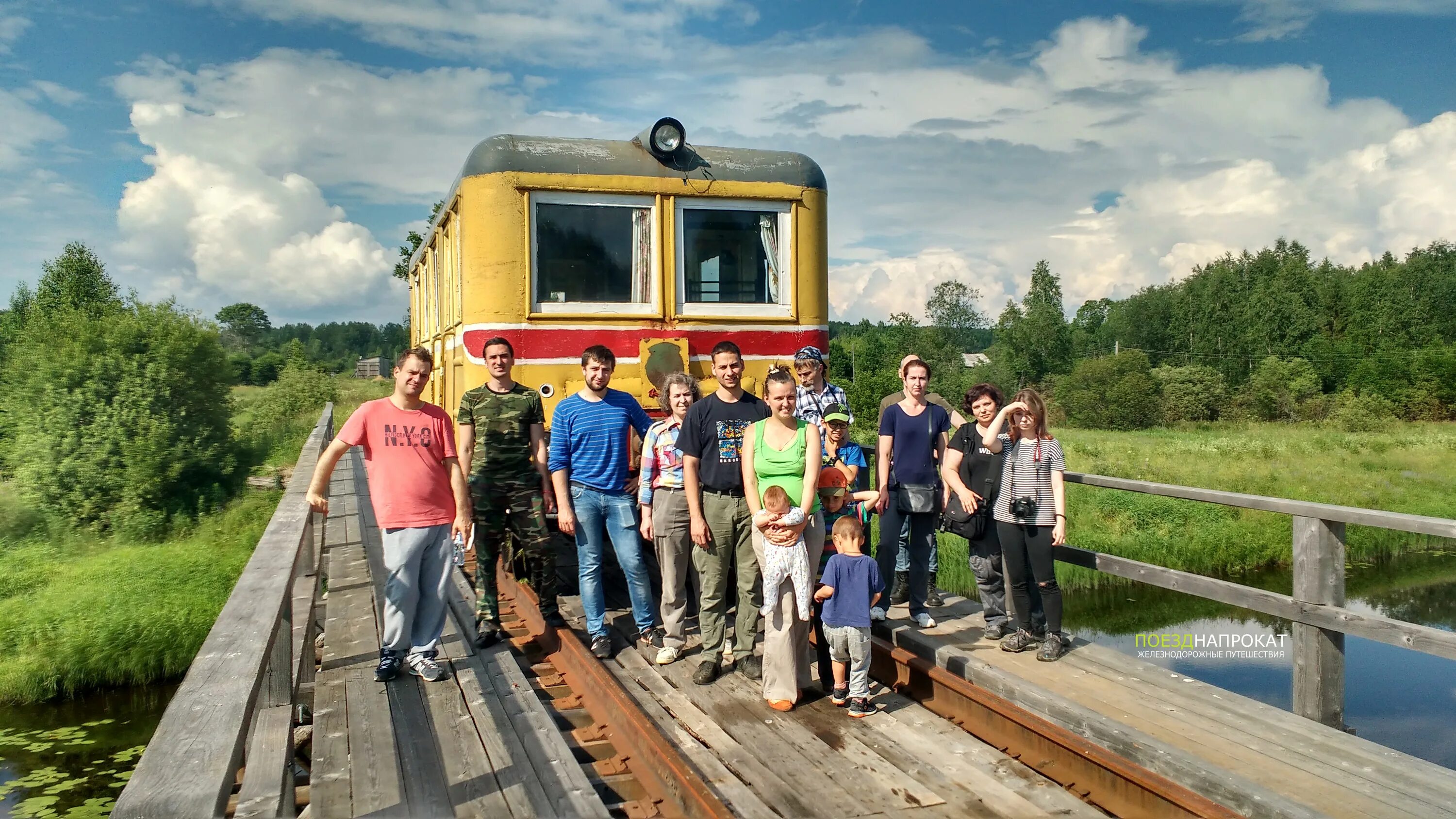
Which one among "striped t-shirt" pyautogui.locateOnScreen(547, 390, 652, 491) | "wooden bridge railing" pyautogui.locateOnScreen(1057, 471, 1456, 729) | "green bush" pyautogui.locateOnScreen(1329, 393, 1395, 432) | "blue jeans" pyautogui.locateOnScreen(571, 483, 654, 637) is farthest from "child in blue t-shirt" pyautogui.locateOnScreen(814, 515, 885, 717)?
"green bush" pyautogui.locateOnScreen(1329, 393, 1395, 432)

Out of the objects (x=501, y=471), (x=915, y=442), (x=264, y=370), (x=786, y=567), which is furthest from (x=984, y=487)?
(x=264, y=370)

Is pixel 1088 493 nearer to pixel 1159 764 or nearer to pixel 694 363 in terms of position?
pixel 694 363

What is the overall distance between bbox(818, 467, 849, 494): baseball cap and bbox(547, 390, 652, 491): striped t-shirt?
1.11 m

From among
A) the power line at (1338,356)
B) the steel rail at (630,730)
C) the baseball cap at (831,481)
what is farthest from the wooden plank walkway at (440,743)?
the power line at (1338,356)

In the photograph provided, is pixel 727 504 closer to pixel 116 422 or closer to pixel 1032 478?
pixel 1032 478

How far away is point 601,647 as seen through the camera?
17.1 ft

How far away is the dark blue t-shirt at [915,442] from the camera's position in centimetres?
546

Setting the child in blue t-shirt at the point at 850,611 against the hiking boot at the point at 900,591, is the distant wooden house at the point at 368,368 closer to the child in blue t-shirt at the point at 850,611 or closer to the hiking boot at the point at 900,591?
the hiking boot at the point at 900,591

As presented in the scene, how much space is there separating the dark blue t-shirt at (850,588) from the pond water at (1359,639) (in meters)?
3.97

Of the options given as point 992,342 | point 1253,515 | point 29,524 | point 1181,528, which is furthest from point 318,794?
point 992,342

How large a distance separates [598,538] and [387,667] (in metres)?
1.26

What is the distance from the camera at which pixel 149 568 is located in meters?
16.6

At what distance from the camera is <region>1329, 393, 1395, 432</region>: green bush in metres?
40.5

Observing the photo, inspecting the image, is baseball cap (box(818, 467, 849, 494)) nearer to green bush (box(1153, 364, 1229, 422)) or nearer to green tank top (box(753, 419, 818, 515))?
green tank top (box(753, 419, 818, 515))
